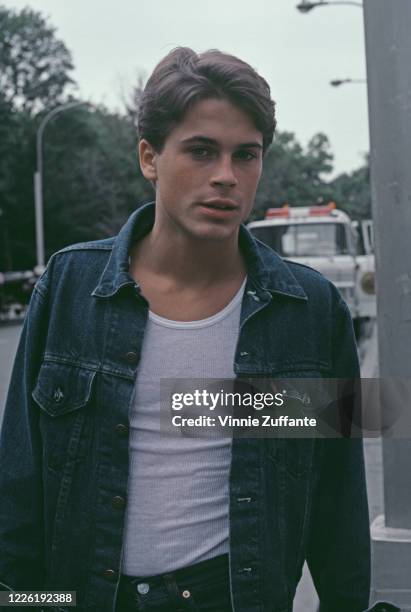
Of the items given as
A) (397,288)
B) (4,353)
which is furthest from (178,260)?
(4,353)

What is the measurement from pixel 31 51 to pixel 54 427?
63.5 metres

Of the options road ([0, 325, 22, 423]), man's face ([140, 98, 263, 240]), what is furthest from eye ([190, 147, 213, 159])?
road ([0, 325, 22, 423])

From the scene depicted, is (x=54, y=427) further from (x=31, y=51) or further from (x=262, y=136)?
(x=31, y=51)

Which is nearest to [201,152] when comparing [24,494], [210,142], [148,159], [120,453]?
[210,142]

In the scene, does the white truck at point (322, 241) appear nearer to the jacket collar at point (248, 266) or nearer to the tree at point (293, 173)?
the jacket collar at point (248, 266)

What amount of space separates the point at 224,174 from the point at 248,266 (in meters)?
0.23

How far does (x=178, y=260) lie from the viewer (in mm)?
2213

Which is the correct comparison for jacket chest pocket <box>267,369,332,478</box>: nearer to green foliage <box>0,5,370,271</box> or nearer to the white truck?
the white truck

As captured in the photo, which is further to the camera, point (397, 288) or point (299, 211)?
point (299, 211)

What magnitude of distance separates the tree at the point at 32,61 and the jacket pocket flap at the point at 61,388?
199 feet

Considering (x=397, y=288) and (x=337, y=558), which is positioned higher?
(x=397, y=288)

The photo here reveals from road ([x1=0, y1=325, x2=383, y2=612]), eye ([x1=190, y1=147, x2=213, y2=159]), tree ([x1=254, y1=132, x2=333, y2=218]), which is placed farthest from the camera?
tree ([x1=254, y1=132, x2=333, y2=218])

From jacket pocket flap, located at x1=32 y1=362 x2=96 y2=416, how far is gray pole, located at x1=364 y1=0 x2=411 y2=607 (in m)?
2.08

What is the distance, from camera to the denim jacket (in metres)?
2.05
